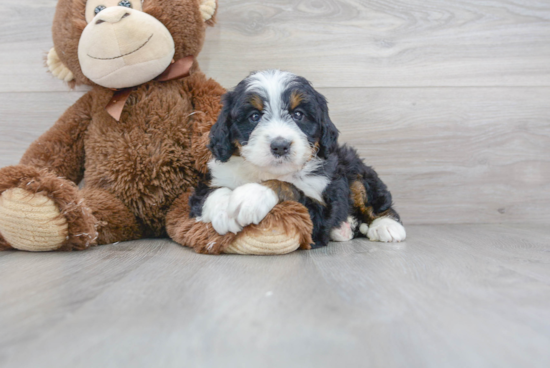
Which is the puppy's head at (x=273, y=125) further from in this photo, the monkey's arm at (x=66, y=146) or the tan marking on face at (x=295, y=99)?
the monkey's arm at (x=66, y=146)

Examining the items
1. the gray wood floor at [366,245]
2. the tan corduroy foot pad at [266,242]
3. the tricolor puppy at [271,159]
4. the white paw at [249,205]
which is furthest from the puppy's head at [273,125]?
the gray wood floor at [366,245]

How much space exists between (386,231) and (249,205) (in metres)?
0.85

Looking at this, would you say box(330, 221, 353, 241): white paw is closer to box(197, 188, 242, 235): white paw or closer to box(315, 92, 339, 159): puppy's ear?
box(315, 92, 339, 159): puppy's ear

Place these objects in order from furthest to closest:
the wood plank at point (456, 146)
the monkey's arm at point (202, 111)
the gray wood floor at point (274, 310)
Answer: the wood plank at point (456, 146) → the monkey's arm at point (202, 111) → the gray wood floor at point (274, 310)

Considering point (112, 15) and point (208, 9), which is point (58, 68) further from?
point (208, 9)

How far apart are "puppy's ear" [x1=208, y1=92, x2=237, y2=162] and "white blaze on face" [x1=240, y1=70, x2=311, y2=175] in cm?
8

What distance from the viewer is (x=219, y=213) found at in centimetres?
159

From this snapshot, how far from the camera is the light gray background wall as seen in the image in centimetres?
244

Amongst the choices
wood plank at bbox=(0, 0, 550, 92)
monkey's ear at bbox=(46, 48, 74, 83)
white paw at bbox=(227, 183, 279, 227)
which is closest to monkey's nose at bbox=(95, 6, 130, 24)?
monkey's ear at bbox=(46, 48, 74, 83)

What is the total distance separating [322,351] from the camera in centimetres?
79

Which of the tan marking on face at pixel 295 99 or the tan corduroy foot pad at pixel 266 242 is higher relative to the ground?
the tan marking on face at pixel 295 99

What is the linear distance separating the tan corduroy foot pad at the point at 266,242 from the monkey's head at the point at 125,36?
0.95 metres

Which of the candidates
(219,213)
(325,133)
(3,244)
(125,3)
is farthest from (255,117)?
(3,244)

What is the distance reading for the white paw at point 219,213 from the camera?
1.57m
